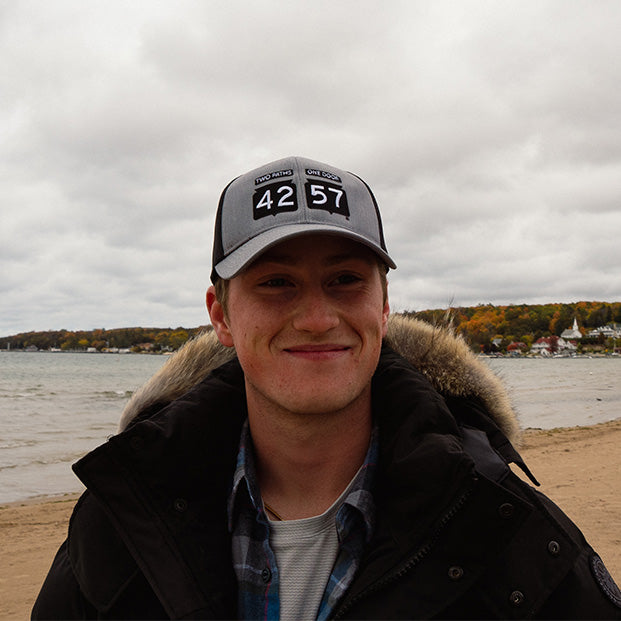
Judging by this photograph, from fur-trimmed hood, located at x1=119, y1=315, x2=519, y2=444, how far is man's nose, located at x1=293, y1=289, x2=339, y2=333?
54 cm

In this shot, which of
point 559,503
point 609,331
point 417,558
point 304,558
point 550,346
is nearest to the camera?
point 417,558

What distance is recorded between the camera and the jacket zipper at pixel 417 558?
140 centimetres

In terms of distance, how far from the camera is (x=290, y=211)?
177 cm

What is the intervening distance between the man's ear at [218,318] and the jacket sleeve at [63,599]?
837mm

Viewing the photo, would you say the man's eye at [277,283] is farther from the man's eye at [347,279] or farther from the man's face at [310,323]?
the man's eye at [347,279]

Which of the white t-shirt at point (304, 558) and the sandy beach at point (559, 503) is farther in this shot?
the sandy beach at point (559, 503)

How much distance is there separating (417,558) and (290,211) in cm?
106

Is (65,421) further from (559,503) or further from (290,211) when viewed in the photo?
(290,211)

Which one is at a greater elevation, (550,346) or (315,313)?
(315,313)

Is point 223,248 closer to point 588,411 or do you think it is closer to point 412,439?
point 412,439

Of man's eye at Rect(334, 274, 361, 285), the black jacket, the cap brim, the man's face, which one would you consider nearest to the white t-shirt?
the black jacket

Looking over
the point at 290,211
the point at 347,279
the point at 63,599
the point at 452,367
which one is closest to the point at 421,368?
the point at 452,367

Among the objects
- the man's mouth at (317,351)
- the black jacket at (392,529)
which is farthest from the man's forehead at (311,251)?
the black jacket at (392,529)

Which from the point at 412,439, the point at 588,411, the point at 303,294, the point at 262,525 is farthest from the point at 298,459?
the point at 588,411
